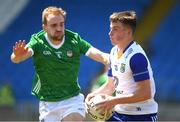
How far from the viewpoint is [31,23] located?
54.1 feet

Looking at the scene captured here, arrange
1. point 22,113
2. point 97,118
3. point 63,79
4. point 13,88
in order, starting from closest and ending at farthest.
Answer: point 97,118 → point 63,79 → point 22,113 → point 13,88

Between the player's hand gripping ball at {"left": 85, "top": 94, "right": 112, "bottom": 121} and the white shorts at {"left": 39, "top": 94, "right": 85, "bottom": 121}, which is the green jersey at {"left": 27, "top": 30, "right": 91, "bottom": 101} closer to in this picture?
the white shorts at {"left": 39, "top": 94, "right": 85, "bottom": 121}

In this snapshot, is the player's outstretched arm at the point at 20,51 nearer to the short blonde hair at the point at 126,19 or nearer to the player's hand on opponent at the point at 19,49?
the player's hand on opponent at the point at 19,49

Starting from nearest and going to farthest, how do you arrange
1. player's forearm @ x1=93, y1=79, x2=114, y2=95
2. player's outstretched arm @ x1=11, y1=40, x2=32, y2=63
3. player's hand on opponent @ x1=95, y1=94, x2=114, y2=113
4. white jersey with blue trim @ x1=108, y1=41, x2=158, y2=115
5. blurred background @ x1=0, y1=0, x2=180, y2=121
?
player's hand on opponent @ x1=95, y1=94, x2=114, y2=113 → white jersey with blue trim @ x1=108, y1=41, x2=158, y2=115 → player's forearm @ x1=93, y1=79, x2=114, y2=95 → player's outstretched arm @ x1=11, y1=40, x2=32, y2=63 → blurred background @ x1=0, y1=0, x2=180, y2=121

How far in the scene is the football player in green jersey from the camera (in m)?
7.34

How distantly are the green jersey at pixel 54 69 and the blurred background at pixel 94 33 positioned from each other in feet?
23.8

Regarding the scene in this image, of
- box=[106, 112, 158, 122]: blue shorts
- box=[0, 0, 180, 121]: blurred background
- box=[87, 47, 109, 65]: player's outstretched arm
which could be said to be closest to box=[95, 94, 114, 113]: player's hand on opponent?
box=[106, 112, 158, 122]: blue shorts

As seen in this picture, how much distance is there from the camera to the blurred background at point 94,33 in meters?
15.3

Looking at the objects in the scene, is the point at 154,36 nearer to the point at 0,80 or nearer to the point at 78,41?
the point at 0,80

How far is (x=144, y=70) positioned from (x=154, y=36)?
34.9 ft

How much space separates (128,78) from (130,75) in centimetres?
4

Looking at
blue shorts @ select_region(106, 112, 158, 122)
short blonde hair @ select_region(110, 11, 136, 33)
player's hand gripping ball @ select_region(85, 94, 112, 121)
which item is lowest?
blue shorts @ select_region(106, 112, 158, 122)

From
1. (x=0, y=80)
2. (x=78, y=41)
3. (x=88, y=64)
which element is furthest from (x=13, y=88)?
(x=78, y=41)

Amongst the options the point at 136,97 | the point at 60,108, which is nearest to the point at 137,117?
the point at 136,97
